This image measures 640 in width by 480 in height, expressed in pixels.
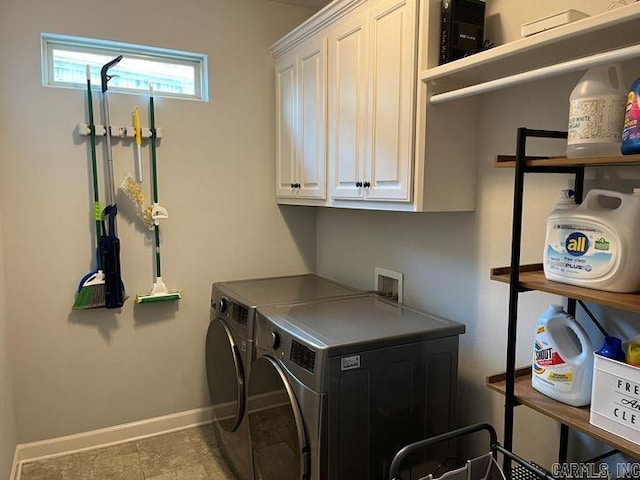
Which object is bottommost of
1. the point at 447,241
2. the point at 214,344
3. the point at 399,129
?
the point at 214,344

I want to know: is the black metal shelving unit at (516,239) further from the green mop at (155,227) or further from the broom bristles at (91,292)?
the broom bristles at (91,292)

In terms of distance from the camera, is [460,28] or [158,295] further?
[158,295]

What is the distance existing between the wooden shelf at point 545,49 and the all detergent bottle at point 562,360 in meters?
0.76

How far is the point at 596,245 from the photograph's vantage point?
1.16m

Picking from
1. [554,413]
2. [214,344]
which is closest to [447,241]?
[554,413]

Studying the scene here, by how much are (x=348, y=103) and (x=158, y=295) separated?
61.7 inches

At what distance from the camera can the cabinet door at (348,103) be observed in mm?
2018

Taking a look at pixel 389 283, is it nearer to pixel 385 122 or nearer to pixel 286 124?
pixel 385 122

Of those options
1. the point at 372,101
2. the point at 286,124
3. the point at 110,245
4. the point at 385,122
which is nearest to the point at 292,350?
the point at 385,122

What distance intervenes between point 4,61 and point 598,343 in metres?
2.90

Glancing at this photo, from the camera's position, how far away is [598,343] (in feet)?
4.71

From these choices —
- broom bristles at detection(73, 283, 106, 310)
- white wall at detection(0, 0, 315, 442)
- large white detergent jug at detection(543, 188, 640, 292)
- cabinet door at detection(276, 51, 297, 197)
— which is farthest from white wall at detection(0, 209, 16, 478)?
large white detergent jug at detection(543, 188, 640, 292)

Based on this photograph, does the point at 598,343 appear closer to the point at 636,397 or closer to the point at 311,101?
the point at 636,397

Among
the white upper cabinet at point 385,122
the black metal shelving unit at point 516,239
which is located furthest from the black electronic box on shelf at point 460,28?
the black metal shelving unit at point 516,239
